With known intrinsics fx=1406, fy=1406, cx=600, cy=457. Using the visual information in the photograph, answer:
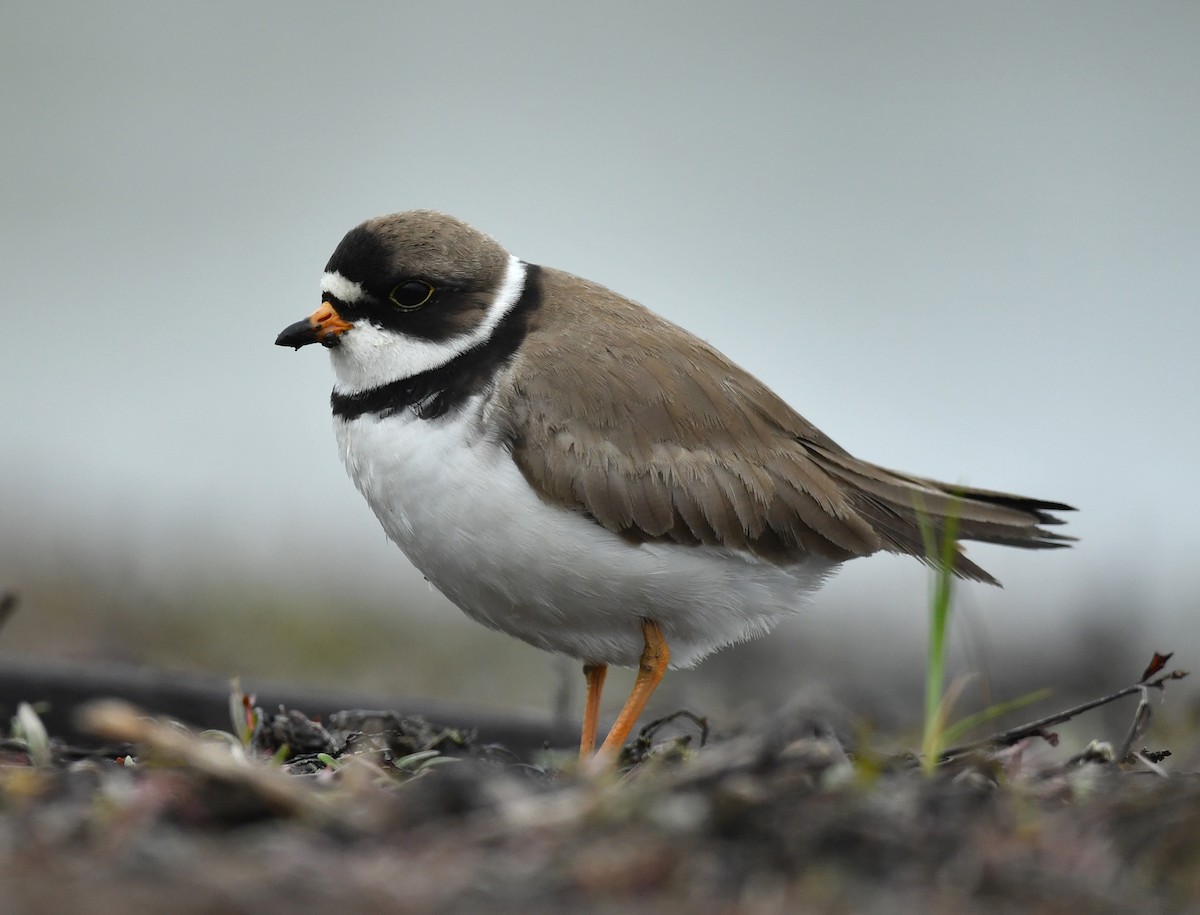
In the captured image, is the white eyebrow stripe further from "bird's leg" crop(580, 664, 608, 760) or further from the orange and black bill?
"bird's leg" crop(580, 664, 608, 760)

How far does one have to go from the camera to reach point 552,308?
14.3ft

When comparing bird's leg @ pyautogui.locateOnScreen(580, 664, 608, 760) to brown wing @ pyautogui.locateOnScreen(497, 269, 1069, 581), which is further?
bird's leg @ pyautogui.locateOnScreen(580, 664, 608, 760)

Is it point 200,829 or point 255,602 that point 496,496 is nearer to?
point 200,829

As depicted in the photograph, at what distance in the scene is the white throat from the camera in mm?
4254

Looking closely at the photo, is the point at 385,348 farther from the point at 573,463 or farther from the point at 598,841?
the point at 598,841

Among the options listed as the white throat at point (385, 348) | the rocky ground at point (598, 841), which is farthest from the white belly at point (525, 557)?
the rocky ground at point (598, 841)

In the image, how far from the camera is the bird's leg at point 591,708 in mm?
4340

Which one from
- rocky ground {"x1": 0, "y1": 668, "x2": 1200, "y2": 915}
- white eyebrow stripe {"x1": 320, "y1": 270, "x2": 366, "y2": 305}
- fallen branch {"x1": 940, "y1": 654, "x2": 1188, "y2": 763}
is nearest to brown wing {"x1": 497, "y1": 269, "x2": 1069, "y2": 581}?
white eyebrow stripe {"x1": 320, "y1": 270, "x2": 366, "y2": 305}

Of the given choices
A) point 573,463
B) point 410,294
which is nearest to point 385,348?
point 410,294

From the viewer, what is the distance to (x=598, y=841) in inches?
85.4

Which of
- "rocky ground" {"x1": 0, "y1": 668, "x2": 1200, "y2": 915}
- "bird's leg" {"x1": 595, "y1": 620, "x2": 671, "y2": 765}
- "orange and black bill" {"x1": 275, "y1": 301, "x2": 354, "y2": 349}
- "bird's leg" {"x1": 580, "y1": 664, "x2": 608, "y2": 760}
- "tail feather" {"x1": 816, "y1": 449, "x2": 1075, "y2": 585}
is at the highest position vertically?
"orange and black bill" {"x1": 275, "y1": 301, "x2": 354, "y2": 349}

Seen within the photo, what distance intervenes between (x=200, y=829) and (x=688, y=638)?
91.6 inches

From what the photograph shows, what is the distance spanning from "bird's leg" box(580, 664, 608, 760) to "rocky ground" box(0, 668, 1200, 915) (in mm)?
1672

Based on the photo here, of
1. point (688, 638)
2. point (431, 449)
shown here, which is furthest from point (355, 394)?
point (688, 638)
